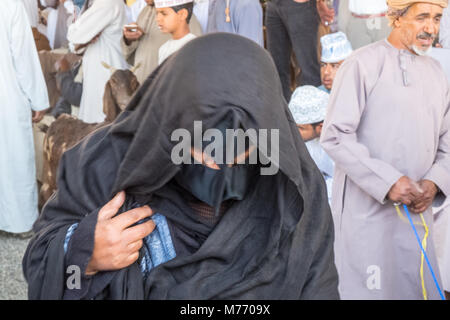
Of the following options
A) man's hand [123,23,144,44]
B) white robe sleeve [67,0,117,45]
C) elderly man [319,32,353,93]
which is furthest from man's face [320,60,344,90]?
white robe sleeve [67,0,117,45]

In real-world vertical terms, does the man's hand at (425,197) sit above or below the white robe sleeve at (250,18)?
below

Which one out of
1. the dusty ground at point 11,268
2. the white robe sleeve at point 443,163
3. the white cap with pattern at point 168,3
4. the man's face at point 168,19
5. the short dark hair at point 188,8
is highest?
the white cap with pattern at point 168,3

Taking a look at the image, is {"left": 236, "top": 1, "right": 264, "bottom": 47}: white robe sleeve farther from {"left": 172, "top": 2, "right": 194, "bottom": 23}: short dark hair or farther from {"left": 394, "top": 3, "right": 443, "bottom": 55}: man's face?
{"left": 394, "top": 3, "right": 443, "bottom": 55}: man's face

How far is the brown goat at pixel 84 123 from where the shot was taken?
407 cm

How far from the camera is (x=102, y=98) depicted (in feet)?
15.0

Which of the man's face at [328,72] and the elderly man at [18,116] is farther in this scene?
the elderly man at [18,116]

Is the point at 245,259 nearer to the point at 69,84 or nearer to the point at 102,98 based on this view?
the point at 102,98

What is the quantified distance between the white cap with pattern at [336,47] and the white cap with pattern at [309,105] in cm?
23

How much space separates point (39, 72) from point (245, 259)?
3.59 m

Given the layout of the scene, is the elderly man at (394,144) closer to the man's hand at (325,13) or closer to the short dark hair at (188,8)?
the man's hand at (325,13)

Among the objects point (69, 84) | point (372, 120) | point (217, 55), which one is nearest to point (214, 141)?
point (217, 55)

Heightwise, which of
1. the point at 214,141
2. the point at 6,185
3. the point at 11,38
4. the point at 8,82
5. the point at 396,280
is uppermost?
the point at 214,141

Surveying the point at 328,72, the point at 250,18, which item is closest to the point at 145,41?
the point at 250,18

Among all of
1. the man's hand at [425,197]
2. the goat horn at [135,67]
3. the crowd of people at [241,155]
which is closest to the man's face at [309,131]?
the crowd of people at [241,155]
